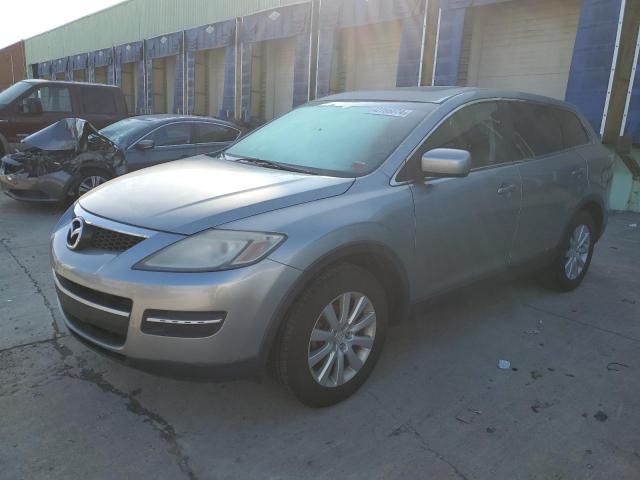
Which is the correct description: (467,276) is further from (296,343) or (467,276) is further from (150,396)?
(150,396)

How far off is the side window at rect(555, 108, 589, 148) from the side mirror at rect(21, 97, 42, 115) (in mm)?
8977

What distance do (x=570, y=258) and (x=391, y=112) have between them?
90.9 inches

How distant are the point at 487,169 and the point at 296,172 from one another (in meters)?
1.36

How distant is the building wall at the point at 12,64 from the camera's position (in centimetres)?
4450

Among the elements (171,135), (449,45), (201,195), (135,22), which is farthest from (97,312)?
(135,22)

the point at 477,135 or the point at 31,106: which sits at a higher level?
the point at 477,135

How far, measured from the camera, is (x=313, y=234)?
99.0 inches

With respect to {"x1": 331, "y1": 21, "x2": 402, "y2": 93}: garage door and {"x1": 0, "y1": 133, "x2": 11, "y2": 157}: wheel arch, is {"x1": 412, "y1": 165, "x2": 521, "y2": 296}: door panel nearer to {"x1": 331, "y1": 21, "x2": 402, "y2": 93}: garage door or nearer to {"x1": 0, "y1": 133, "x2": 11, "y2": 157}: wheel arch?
{"x1": 0, "y1": 133, "x2": 11, "y2": 157}: wheel arch

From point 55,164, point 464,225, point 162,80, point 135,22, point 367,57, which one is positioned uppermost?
point 135,22

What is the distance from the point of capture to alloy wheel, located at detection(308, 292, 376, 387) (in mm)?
2682

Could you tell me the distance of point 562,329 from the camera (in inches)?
158

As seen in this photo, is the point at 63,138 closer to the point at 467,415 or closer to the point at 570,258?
the point at 570,258

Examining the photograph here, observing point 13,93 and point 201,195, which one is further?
point 13,93

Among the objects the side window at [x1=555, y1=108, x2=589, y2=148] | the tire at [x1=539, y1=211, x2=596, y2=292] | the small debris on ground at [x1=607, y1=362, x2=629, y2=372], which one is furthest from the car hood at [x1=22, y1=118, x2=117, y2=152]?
the small debris on ground at [x1=607, y1=362, x2=629, y2=372]
